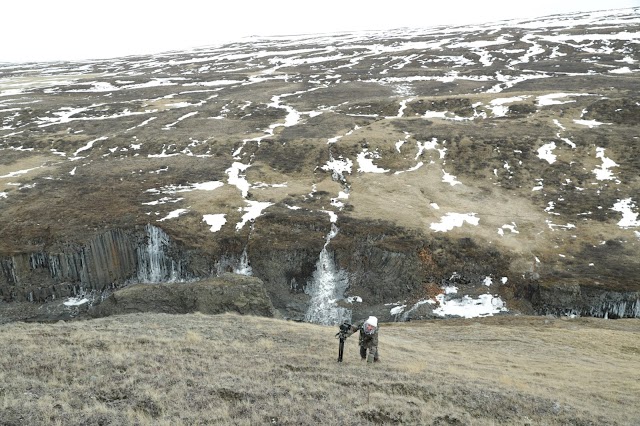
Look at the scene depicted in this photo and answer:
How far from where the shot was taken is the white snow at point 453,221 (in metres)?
40.4

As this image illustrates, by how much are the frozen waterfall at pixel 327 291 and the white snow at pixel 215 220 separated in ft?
33.5

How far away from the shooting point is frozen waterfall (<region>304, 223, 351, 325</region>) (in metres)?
35.8

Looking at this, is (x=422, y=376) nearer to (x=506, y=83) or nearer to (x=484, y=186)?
(x=484, y=186)

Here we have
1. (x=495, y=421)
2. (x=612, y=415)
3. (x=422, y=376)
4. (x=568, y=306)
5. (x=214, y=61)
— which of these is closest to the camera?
(x=495, y=421)

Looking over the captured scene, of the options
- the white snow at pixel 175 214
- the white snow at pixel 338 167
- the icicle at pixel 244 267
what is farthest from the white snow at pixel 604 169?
the white snow at pixel 175 214

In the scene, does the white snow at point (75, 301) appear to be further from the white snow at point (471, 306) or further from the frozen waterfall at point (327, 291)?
the white snow at point (471, 306)

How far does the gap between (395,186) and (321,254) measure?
14.1 meters

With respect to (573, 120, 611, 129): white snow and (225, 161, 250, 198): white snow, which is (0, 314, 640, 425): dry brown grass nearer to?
(225, 161, 250, 198): white snow

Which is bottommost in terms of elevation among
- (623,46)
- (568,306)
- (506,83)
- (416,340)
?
(568,306)

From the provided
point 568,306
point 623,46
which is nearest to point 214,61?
point 623,46

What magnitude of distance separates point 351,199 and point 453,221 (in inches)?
414

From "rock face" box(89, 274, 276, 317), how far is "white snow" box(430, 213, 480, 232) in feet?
58.3

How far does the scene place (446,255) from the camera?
3747 centimetres

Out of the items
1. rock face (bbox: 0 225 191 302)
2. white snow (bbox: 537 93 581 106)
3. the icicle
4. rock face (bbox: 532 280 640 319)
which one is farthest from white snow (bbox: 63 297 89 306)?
white snow (bbox: 537 93 581 106)
